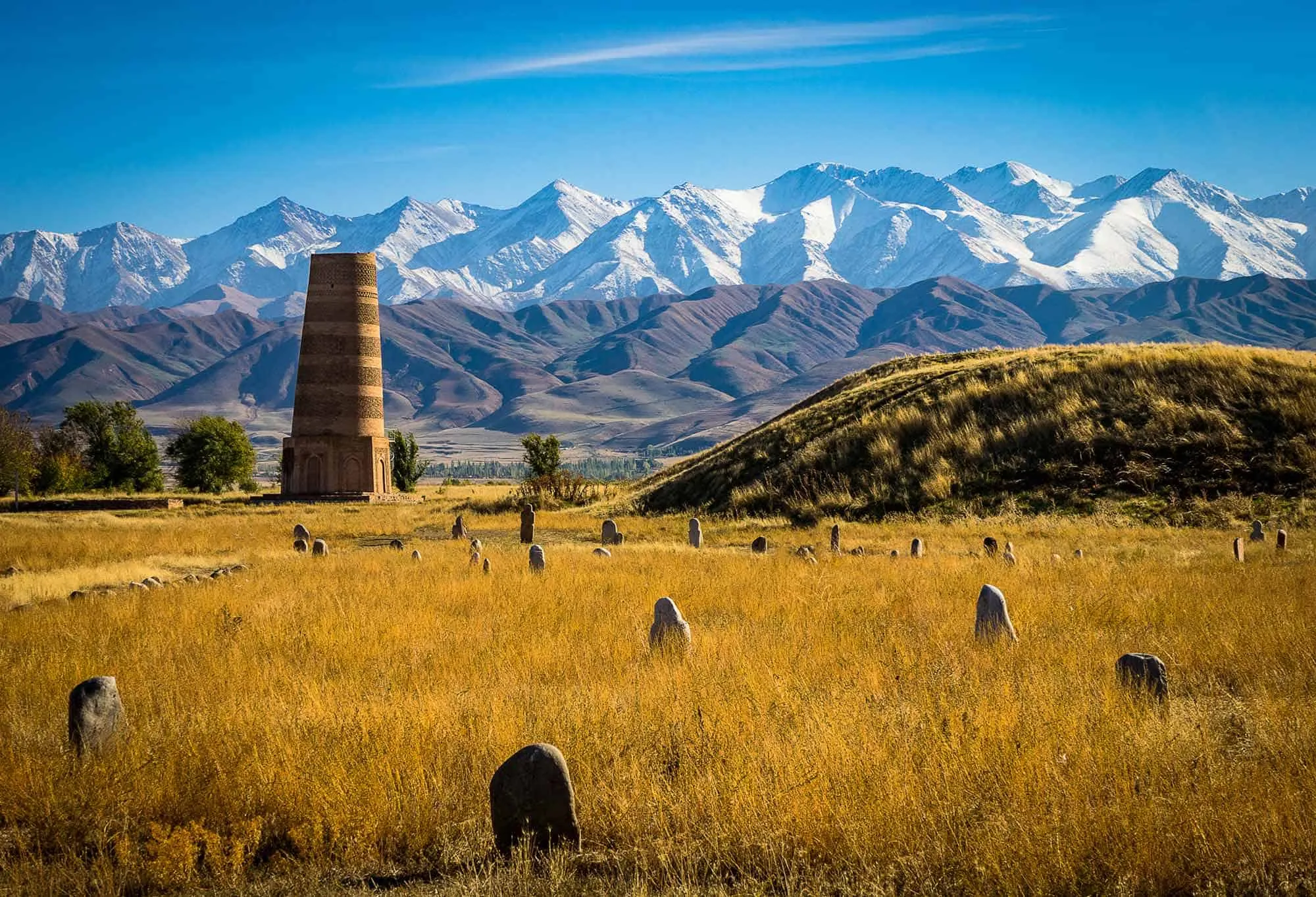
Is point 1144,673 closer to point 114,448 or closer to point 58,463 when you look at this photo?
point 114,448

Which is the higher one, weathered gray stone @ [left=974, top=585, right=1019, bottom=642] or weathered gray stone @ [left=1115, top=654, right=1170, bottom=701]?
weathered gray stone @ [left=974, top=585, right=1019, bottom=642]

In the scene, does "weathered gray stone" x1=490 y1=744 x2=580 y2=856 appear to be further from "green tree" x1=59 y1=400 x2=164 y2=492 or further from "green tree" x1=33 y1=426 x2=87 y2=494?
"green tree" x1=33 y1=426 x2=87 y2=494

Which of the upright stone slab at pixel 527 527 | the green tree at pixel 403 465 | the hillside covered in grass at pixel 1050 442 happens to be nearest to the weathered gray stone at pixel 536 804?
the upright stone slab at pixel 527 527

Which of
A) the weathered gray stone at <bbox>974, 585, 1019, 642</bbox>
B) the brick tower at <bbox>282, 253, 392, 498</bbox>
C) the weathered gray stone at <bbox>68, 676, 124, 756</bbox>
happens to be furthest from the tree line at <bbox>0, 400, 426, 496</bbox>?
the weathered gray stone at <bbox>68, 676, 124, 756</bbox>

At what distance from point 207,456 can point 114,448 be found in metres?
7.28

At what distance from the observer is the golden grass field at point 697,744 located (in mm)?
5691

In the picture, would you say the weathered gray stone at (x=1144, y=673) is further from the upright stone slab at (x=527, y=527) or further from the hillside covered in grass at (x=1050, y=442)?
the upright stone slab at (x=527, y=527)

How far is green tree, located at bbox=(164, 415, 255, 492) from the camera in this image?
2744 inches

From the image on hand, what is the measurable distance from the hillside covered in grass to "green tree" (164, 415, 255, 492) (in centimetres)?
4340

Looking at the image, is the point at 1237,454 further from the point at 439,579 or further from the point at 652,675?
the point at 652,675

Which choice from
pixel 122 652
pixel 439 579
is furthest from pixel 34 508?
pixel 122 652

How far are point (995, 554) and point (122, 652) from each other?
50.1 ft

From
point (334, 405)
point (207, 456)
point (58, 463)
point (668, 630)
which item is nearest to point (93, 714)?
point (668, 630)

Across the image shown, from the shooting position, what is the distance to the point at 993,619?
11305 mm
